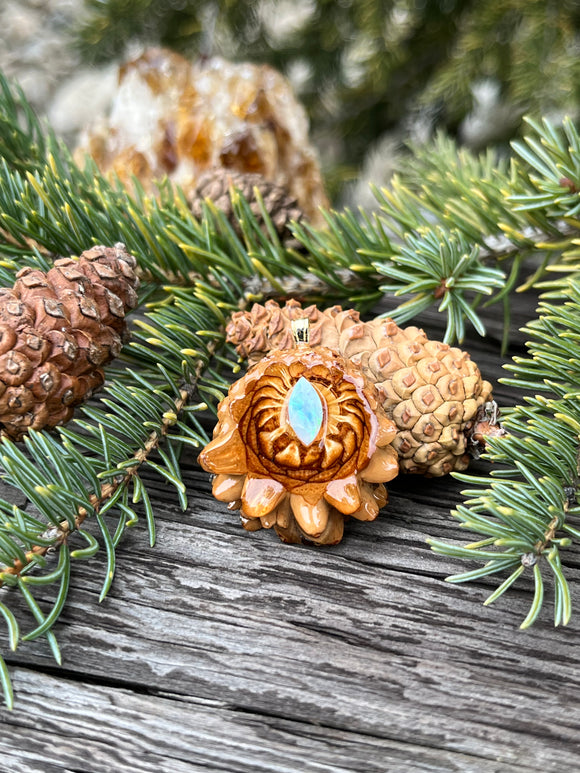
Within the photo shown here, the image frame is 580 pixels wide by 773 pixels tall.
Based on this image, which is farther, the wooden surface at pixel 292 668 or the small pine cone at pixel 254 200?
the small pine cone at pixel 254 200

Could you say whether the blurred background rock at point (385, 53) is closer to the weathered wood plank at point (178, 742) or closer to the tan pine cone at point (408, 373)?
the tan pine cone at point (408, 373)

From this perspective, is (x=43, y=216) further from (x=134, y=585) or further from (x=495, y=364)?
(x=495, y=364)

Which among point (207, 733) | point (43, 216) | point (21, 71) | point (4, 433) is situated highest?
point (21, 71)

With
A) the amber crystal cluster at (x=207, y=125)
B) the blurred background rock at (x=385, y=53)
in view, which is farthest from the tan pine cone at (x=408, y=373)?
the blurred background rock at (x=385, y=53)

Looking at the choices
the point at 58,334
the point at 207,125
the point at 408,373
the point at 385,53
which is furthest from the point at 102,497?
the point at 385,53

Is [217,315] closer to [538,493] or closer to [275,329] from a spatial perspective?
[275,329]

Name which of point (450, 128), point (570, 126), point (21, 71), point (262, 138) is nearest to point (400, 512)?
point (570, 126)
